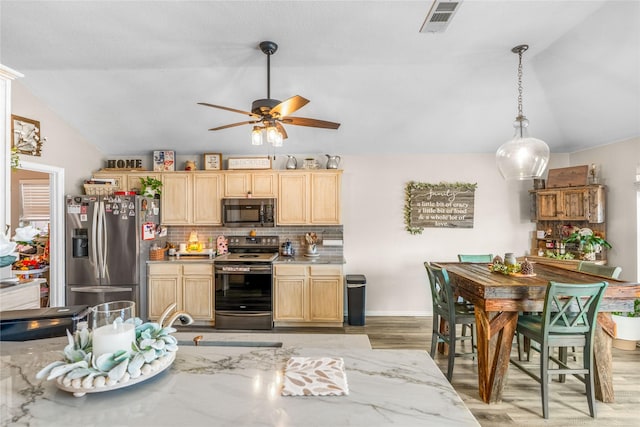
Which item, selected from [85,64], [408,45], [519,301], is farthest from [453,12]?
[85,64]

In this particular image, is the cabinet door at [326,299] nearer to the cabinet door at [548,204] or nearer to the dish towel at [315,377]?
the cabinet door at [548,204]

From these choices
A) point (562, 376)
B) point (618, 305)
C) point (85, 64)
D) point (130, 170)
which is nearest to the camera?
point (618, 305)

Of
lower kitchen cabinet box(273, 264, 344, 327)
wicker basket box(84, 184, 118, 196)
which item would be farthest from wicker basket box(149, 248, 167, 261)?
lower kitchen cabinet box(273, 264, 344, 327)

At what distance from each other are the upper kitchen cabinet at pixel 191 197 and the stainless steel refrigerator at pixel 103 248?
0.51m

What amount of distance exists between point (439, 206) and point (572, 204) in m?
1.63

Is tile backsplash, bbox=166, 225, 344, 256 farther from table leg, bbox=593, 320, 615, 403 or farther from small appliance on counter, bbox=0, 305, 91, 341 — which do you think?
small appliance on counter, bbox=0, 305, 91, 341

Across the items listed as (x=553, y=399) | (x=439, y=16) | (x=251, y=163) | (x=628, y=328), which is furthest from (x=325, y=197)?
(x=628, y=328)

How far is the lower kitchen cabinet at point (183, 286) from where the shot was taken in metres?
4.37

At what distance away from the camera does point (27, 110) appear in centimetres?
366

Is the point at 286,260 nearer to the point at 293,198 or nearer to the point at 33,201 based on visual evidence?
the point at 293,198

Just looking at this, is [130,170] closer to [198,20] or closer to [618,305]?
[198,20]

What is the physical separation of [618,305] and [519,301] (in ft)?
2.40

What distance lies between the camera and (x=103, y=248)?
13.5 ft

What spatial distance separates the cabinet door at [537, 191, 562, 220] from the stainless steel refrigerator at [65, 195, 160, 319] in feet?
17.7
